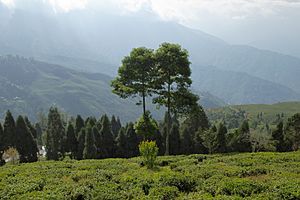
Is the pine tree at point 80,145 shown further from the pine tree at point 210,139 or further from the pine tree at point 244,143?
the pine tree at point 244,143

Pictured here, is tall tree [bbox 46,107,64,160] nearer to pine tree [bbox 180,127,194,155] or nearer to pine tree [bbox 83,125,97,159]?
pine tree [bbox 83,125,97,159]

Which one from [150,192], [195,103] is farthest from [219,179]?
[195,103]

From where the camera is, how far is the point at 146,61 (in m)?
42.8

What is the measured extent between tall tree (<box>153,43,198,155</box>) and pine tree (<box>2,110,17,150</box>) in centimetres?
4534

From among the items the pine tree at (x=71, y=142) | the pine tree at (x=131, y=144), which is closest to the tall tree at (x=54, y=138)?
the pine tree at (x=71, y=142)

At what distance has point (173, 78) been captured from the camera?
4241 centimetres

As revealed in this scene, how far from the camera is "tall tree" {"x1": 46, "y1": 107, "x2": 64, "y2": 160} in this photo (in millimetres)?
84000

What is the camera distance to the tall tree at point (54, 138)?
276 feet

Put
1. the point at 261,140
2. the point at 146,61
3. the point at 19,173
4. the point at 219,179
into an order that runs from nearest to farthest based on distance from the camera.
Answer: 1. the point at 219,179
2. the point at 19,173
3. the point at 146,61
4. the point at 261,140

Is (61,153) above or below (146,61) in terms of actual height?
below

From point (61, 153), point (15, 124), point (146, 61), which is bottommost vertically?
point (61, 153)

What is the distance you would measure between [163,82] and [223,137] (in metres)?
37.0

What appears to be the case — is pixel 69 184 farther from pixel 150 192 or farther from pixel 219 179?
pixel 219 179

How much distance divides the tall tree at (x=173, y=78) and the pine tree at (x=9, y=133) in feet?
149
